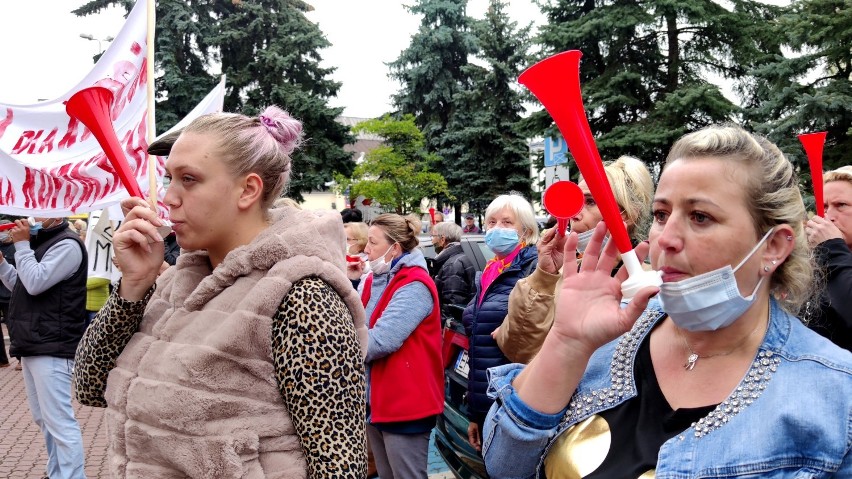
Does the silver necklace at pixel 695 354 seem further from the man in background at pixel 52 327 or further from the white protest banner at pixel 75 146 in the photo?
the man in background at pixel 52 327

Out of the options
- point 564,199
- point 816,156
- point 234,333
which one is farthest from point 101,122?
point 816,156

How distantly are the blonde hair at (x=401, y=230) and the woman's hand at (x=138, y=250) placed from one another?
2.64 metres

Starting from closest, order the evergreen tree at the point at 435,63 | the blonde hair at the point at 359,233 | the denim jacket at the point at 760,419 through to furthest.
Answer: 1. the denim jacket at the point at 760,419
2. the blonde hair at the point at 359,233
3. the evergreen tree at the point at 435,63

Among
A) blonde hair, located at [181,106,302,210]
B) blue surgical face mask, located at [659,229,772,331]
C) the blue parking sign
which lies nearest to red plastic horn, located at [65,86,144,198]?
blonde hair, located at [181,106,302,210]

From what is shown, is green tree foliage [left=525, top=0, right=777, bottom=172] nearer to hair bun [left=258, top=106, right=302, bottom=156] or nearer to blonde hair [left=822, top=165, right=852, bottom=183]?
blonde hair [left=822, top=165, right=852, bottom=183]

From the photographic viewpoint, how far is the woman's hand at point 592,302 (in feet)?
5.35

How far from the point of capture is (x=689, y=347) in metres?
1.77

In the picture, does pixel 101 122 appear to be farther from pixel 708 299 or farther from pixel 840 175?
pixel 840 175

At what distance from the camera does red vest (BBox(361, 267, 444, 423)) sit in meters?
4.16

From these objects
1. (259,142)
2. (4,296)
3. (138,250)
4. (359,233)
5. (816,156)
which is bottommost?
(4,296)

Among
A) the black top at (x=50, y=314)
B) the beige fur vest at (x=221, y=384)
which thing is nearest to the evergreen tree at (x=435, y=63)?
the black top at (x=50, y=314)

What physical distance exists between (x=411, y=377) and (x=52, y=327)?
277 cm

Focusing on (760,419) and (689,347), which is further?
(689,347)

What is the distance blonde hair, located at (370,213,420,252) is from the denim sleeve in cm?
291
